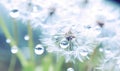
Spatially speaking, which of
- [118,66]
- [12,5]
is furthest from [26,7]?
[118,66]

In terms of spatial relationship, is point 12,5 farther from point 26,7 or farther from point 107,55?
point 107,55

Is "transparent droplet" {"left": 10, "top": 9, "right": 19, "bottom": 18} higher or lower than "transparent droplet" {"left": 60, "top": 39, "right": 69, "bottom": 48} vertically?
higher

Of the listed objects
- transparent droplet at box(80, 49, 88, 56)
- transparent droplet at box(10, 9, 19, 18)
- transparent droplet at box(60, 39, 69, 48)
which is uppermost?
transparent droplet at box(10, 9, 19, 18)

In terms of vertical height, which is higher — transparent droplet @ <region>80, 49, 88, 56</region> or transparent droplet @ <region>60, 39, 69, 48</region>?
transparent droplet @ <region>60, 39, 69, 48</region>

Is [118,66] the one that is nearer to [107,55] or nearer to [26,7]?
[107,55]

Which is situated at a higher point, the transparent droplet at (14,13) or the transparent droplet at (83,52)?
the transparent droplet at (14,13)

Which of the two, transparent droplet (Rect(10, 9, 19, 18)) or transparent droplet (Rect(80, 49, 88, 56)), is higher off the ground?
transparent droplet (Rect(10, 9, 19, 18))

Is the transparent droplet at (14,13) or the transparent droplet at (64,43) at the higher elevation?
the transparent droplet at (14,13)

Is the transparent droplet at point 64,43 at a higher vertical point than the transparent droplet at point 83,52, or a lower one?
higher

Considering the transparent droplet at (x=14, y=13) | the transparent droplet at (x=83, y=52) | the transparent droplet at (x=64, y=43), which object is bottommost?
the transparent droplet at (x=83, y=52)
